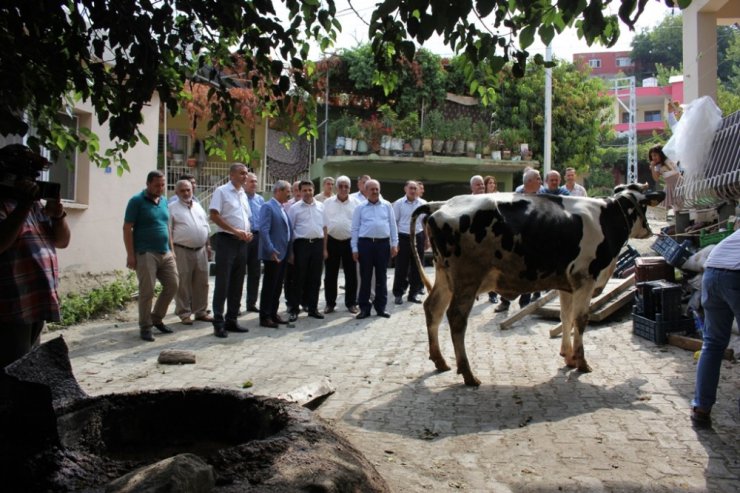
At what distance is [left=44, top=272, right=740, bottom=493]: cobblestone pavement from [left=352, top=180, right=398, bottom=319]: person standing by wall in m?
0.66

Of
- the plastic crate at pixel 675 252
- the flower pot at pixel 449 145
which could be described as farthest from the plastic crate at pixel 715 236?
the flower pot at pixel 449 145

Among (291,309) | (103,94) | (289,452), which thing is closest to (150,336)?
(291,309)

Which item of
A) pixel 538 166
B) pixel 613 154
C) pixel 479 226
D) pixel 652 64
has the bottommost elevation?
pixel 479 226

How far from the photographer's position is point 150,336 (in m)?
7.61

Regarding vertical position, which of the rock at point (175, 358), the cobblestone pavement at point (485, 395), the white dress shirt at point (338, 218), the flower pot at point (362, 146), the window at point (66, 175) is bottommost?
the cobblestone pavement at point (485, 395)

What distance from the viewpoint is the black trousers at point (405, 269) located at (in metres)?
10.4

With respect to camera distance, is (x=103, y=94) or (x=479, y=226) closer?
(x=103, y=94)

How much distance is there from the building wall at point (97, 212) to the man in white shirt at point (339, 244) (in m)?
3.10

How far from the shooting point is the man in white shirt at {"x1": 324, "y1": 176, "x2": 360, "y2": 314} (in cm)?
984

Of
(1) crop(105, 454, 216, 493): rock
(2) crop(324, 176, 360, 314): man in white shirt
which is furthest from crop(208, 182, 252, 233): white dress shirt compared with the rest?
(1) crop(105, 454, 216, 493): rock

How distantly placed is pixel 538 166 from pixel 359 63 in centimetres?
701

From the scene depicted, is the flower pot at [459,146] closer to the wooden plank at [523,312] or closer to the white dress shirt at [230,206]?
the wooden plank at [523,312]

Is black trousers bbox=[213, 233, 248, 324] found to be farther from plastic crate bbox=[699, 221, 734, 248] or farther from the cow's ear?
plastic crate bbox=[699, 221, 734, 248]

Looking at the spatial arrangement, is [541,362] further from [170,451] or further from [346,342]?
[170,451]
